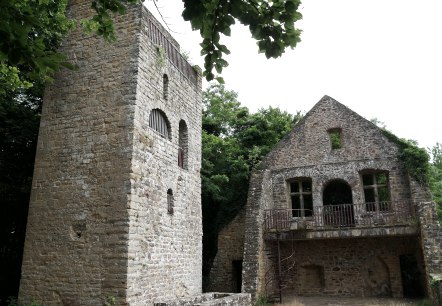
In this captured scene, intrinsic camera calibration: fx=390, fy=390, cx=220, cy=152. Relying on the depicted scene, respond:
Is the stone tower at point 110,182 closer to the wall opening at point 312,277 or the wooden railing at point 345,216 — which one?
the wooden railing at point 345,216

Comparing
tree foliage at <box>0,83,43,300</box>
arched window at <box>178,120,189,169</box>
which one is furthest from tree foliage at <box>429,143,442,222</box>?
tree foliage at <box>0,83,43,300</box>

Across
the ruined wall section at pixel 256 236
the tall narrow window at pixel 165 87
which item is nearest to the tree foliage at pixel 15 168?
the tall narrow window at pixel 165 87

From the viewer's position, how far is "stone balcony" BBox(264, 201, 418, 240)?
1358cm

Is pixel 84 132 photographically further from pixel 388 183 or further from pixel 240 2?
pixel 388 183

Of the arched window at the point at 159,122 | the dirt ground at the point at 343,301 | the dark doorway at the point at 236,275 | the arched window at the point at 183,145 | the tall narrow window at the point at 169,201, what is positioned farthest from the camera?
the dark doorway at the point at 236,275

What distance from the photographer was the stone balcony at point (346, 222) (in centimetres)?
1358

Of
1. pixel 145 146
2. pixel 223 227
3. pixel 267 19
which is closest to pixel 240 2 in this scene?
pixel 267 19

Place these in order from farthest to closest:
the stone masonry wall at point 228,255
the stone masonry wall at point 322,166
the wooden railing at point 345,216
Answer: the stone masonry wall at point 228,255, the stone masonry wall at point 322,166, the wooden railing at point 345,216

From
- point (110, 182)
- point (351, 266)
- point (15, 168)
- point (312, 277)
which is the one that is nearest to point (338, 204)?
point (351, 266)

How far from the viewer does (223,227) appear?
16906mm

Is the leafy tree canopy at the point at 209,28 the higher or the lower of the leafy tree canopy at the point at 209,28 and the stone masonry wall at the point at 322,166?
the lower

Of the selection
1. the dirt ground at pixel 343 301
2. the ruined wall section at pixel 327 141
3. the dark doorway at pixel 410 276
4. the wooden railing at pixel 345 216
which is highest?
the ruined wall section at pixel 327 141

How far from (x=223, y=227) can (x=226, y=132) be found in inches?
221

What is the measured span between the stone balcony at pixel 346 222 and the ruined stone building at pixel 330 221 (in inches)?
1.4
